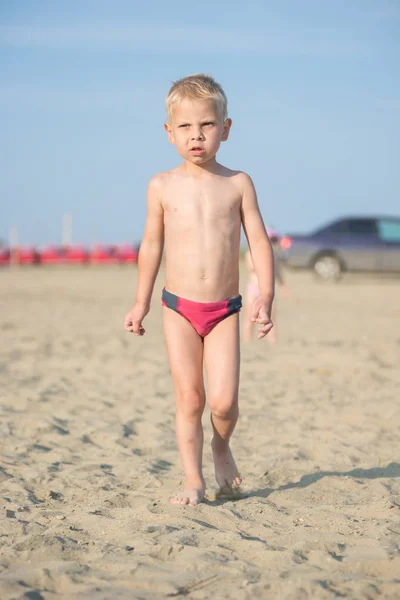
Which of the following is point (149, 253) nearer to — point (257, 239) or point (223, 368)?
point (257, 239)

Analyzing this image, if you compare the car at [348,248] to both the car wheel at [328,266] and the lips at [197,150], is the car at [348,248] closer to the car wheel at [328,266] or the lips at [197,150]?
the car wheel at [328,266]

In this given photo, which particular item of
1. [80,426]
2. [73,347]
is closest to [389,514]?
[80,426]

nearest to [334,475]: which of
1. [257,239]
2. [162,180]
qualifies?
[257,239]

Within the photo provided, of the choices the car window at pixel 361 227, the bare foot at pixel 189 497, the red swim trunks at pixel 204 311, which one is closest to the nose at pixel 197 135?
the red swim trunks at pixel 204 311

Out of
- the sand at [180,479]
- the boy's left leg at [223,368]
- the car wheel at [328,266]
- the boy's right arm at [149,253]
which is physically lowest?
the car wheel at [328,266]

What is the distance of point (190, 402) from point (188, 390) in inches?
2.2

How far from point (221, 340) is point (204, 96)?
3.40ft

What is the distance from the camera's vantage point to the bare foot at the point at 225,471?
406 centimetres

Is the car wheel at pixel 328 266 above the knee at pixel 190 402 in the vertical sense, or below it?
below

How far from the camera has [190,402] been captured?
3896 millimetres

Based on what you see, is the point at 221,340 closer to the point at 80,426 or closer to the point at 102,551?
the point at 102,551

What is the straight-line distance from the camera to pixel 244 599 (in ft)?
8.96

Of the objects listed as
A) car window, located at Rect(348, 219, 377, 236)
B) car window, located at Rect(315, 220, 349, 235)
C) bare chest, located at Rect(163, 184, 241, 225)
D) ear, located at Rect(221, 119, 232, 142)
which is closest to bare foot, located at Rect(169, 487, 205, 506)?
bare chest, located at Rect(163, 184, 241, 225)

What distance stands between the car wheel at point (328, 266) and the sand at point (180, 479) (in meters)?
13.1
